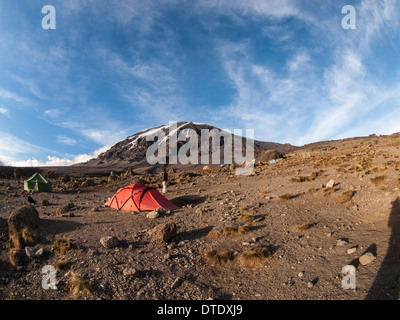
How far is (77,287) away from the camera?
17.6ft

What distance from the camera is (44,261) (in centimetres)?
693

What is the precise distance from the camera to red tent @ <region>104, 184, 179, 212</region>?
1262cm

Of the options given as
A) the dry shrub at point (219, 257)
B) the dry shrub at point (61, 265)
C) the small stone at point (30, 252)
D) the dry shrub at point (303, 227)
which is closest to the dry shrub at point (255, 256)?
the dry shrub at point (219, 257)

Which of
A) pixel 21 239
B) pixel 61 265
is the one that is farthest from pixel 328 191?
pixel 21 239

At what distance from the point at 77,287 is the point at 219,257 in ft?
12.9

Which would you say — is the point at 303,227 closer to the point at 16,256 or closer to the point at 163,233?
the point at 163,233

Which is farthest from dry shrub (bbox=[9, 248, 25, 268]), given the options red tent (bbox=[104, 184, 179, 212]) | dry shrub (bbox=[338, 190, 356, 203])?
dry shrub (bbox=[338, 190, 356, 203])

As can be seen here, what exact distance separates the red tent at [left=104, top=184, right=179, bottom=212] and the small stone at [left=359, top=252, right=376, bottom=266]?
919cm

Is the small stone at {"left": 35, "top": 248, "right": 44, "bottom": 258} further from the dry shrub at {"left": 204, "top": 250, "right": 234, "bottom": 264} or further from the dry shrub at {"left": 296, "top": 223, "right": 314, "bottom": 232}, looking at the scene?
the dry shrub at {"left": 296, "top": 223, "right": 314, "bottom": 232}

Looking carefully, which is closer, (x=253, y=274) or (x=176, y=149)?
(x=253, y=274)
